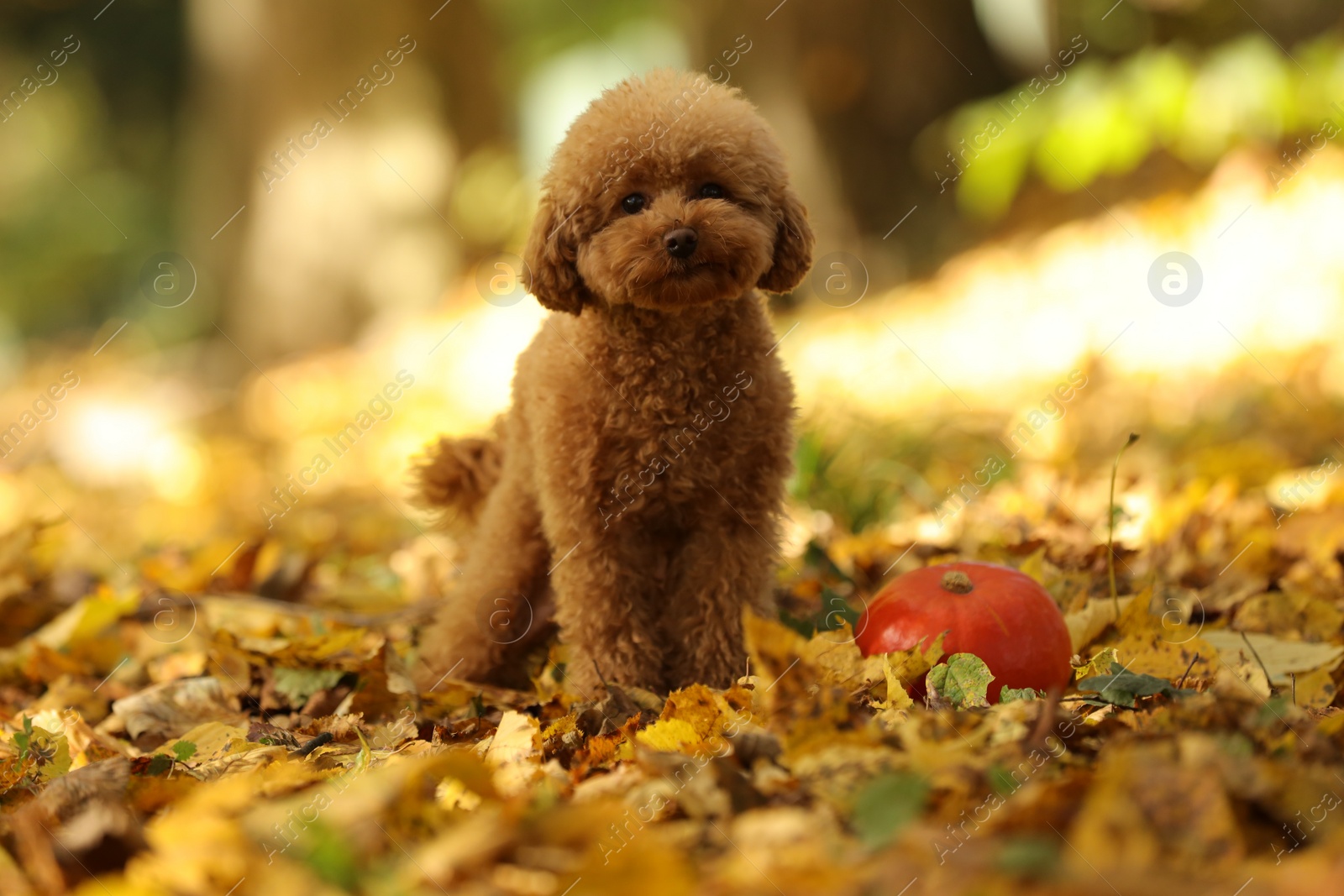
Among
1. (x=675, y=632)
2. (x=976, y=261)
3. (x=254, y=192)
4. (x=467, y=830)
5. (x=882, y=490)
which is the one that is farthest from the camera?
(x=254, y=192)

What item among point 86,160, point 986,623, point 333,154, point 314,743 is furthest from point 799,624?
point 86,160

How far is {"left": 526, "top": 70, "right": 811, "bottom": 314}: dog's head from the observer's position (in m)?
2.45

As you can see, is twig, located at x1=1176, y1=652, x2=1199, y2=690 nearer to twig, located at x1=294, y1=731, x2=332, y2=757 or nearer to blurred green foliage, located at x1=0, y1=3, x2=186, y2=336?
twig, located at x1=294, y1=731, x2=332, y2=757

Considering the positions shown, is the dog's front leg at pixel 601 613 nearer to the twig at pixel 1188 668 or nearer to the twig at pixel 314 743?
the twig at pixel 314 743

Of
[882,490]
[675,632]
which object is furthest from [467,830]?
[882,490]

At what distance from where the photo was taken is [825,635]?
234 cm

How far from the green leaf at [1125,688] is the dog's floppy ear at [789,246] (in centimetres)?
113

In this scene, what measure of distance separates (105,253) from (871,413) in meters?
15.0

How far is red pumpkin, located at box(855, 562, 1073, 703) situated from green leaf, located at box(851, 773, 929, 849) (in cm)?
80

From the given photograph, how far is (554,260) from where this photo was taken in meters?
2.59

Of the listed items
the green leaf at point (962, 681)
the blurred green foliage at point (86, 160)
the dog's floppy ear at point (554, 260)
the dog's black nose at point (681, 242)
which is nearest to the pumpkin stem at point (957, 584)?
the green leaf at point (962, 681)

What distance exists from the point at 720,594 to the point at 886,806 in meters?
1.26

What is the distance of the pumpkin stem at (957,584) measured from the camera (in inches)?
94.3

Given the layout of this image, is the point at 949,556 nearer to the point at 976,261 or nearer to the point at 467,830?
the point at 467,830
